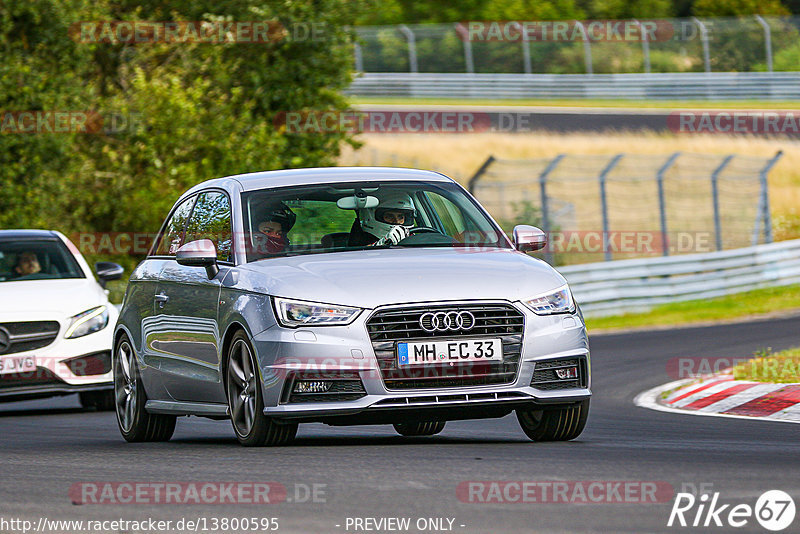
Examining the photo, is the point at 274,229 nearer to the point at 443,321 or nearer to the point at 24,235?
the point at 443,321

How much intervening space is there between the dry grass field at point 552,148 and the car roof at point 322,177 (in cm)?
2922

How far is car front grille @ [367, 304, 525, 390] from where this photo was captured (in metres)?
8.76

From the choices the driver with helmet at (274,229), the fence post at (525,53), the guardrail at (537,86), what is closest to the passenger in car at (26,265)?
the driver with helmet at (274,229)

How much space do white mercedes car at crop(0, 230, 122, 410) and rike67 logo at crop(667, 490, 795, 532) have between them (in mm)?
8627

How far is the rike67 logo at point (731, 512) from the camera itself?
6.16m

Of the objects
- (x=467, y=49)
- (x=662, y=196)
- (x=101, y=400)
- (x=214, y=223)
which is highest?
(x=214, y=223)

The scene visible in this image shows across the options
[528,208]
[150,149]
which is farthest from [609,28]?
[150,149]

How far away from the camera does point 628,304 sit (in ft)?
85.3

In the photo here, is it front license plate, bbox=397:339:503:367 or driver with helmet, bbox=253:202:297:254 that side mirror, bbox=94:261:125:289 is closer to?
driver with helmet, bbox=253:202:297:254

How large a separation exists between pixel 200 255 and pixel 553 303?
7.06ft

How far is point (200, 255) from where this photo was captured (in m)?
9.71

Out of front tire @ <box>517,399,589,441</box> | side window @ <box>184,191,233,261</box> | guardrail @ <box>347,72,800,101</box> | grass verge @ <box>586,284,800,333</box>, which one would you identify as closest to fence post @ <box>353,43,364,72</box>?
guardrail @ <box>347,72,800,101</box>

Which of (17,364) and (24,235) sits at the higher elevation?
(24,235)

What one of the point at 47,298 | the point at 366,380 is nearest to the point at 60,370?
the point at 47,298
